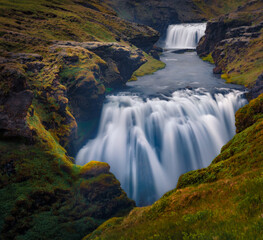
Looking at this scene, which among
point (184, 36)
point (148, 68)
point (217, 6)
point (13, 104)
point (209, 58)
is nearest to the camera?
point (13, 104)

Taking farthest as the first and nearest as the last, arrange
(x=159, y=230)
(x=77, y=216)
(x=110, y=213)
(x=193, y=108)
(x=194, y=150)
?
(x=193, y=108) → (x=194, y=150) → (x=110, y=213) → (x=77, y=216) → (x=159, y=230)

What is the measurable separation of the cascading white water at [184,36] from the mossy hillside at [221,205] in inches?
4062

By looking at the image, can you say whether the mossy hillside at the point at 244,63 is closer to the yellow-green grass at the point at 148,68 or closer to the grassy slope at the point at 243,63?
the grassy slope at the point at 243,63

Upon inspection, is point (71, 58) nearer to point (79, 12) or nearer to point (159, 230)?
point (159, 230)

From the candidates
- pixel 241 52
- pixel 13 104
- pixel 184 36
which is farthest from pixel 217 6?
pixel 13 104

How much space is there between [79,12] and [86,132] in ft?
149

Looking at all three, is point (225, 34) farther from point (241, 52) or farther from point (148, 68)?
point (148, 68)

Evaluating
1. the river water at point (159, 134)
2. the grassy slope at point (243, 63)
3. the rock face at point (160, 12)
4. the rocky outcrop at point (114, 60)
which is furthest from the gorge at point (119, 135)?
the rock face at point (160, 12)

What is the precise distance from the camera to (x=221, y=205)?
6.00m

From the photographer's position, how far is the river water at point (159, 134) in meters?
24.6

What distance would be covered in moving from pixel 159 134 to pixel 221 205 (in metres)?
23.1

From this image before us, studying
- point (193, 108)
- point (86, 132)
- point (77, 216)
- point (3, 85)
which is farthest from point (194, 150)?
point (3, 85)

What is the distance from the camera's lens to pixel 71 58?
28562mm

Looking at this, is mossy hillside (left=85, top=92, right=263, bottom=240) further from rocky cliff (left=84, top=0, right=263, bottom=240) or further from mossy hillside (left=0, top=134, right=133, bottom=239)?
mossy hillside (left=0, top=134, right=133, bottom=239)
